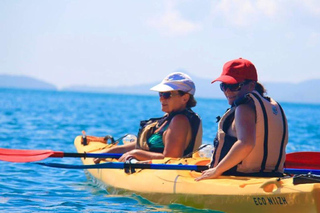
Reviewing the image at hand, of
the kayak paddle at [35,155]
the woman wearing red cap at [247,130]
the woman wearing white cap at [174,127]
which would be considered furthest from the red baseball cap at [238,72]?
the kayak paddle at [35,155]

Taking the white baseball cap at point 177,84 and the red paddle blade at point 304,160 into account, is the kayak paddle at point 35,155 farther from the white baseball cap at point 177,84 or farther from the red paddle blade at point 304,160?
the red paddle blade at point 304,160

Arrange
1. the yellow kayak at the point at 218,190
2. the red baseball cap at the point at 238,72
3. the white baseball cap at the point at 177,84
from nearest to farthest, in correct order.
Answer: the yellow kayak at the point at 218,190, the red baseball cap at the point at 238,72, the white baseball cap at the point at 177,84

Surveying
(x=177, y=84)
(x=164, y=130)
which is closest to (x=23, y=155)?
(x=164, y=130)

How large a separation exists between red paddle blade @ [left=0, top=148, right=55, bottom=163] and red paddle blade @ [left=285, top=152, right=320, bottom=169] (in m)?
2.78

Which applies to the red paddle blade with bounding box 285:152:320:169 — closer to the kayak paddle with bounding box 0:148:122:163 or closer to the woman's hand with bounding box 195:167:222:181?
the woman's hand with bounding box 195:167:222:181

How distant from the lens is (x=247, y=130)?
539 centimetres

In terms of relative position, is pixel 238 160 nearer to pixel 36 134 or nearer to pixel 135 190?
pixel 135 190

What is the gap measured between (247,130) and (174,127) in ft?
5.10

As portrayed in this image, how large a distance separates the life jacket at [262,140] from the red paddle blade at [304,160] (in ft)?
5.23

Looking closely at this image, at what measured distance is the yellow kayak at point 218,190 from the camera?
5.14m

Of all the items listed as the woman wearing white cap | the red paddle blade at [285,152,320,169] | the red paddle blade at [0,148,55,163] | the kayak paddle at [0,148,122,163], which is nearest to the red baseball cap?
the woman wearing white cap

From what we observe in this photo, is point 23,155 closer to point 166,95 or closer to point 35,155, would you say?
point 35,155

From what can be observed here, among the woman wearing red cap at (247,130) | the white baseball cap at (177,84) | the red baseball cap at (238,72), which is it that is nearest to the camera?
the woman wearing red cap at (247,130)

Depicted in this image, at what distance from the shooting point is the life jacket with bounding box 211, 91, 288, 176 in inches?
216
